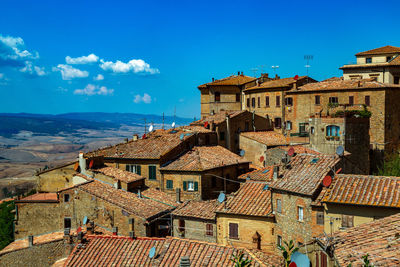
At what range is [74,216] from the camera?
110 feet

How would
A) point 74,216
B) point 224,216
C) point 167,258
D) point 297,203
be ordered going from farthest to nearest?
Answer: 1. point 74,216
2. point 224,216
3. point 297,203
4. point 167,258

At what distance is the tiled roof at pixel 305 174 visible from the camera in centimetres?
2476

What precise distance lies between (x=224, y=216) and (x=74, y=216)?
12.6 m

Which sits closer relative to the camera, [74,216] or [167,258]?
[167,258]

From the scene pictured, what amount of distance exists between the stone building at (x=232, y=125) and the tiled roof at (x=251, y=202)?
18133 mm

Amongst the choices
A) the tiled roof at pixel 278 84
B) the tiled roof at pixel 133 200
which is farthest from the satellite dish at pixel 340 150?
the tiled roof at pixel 278 84

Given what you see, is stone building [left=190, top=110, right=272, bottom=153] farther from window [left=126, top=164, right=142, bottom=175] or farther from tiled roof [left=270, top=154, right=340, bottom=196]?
tiled roof [left=270, top=154, right=340, bottom=196]

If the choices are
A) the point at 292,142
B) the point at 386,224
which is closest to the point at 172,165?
the point at 292,142

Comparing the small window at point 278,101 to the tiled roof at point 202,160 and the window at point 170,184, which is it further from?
the window at point 170,184

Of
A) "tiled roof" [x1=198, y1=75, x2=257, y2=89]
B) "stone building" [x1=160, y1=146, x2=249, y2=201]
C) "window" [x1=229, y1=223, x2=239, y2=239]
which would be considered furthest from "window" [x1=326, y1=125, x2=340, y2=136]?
"tiled roof" [x1=198, y1=75, x2=257, y2=89]

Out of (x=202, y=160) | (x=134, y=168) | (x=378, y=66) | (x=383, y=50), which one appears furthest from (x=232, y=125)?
(x=383, y=50)

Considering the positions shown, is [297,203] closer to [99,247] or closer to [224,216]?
[224,216]

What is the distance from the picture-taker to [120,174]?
39.2 m

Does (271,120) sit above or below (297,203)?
above
